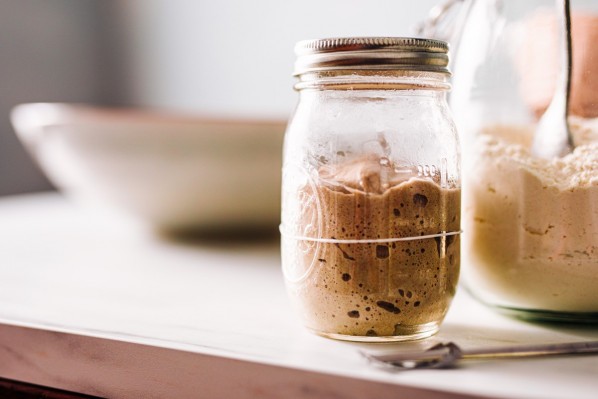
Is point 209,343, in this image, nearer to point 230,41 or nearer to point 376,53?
point 376,53

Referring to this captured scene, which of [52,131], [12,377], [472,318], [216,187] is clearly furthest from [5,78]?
[472,318]

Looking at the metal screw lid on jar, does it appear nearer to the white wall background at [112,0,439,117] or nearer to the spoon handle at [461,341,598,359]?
the spoon handle at [461,341,598,359]

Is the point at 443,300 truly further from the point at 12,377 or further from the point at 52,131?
the point at 52,131

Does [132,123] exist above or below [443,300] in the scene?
above

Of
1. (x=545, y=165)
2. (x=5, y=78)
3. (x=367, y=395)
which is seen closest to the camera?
(x=367, y=395)

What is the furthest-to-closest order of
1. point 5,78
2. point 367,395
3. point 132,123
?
point 5,78, point 132,123, point 367,395

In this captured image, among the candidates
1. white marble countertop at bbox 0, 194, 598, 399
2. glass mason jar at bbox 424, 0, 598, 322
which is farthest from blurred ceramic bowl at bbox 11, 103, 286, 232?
glass mason jar at bbox 424, 0, 598, 322

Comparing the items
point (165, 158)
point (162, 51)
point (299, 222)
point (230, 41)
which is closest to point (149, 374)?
point (299, 222)

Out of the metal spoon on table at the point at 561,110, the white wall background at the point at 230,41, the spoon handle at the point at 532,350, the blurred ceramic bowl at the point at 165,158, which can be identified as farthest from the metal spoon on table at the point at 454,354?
the white wall background at the point at 230,41

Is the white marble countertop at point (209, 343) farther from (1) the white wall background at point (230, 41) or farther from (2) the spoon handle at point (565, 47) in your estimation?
(1) the white wall background at point (230, 41)
